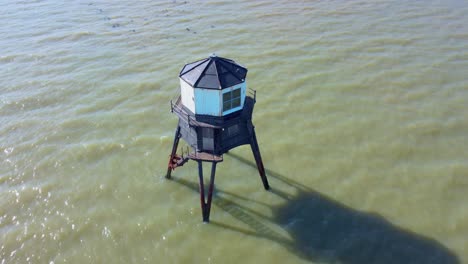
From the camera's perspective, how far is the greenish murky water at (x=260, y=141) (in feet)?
60.4

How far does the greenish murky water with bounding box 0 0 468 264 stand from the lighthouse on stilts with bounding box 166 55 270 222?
4167 millimetres

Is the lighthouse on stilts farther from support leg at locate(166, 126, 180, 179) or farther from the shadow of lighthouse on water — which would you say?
the shadow of lighthouse on water

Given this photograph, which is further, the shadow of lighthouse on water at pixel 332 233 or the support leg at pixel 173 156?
the support leg at pixel 173 156

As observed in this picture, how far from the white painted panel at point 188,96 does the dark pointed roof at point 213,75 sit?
32 cm

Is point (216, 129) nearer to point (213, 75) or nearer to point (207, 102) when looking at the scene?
point (207, 102)

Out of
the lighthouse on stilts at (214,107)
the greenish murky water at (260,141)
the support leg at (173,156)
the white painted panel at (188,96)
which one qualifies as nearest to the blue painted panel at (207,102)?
the lighthouse on stilts at (214,107)

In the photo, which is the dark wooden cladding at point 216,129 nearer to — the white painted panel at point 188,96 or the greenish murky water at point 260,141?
the white painted panel at point 188,96

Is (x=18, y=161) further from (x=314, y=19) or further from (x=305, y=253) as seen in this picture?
(x=314, y=19)

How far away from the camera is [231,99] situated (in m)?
17.1

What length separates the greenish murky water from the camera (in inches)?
725

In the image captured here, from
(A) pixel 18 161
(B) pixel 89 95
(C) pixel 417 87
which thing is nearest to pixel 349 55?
(C) pixel 417 87

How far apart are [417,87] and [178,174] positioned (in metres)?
19.7

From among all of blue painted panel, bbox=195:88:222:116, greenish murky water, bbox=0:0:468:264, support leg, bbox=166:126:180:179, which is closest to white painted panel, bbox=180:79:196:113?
blue painted panel, bbox=195:88:222:116

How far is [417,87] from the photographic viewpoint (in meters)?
28.6
